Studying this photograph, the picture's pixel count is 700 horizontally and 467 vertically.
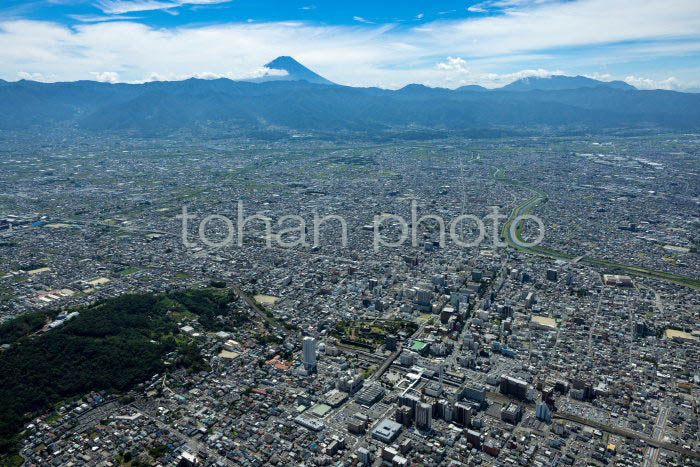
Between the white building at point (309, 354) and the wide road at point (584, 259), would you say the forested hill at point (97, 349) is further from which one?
the wide road at point (584, 259)

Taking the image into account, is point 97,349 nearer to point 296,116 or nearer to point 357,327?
point 357,327

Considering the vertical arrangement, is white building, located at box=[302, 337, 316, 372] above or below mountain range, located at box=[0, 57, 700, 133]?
below

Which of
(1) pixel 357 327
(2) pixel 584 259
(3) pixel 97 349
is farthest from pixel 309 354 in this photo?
(2) pixel 584 259

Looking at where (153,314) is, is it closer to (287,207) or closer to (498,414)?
(498,414)

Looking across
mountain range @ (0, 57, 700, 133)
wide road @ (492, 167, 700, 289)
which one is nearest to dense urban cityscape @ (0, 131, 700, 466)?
wide road @ (492, 167, 700, 289)

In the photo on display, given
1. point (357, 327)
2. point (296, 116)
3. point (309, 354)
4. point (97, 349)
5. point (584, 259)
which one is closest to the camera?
point (309, 354)

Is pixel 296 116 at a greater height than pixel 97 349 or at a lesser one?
greater

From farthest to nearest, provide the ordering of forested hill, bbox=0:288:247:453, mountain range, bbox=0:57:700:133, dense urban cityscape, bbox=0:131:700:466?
1. mountain range, bbox=0:57:700:133
2. forested hill, bbox=0:288:247:453
3. dense urban cityscape, bbox=0:131:700:466

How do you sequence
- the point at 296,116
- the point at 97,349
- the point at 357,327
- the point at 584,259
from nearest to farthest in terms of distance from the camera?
1. the point at 97,349
2. the point at 357,327
3. the point at 584,259
4. the point at 296,116

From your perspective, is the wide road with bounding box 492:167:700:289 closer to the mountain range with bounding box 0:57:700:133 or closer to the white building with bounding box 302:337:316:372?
the white building with bounding box 302:337:316:372
